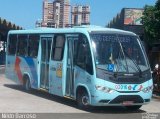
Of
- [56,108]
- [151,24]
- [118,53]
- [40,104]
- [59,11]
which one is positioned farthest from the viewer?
[59,11]

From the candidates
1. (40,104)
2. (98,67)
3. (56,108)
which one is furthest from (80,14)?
(98,67)

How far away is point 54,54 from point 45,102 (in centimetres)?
174

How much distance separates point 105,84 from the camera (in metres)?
12.7

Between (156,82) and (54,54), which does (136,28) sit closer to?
(156,82)

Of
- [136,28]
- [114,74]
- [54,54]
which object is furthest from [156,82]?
[136,28]

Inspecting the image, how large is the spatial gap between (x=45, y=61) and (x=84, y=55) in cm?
339

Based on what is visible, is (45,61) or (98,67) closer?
(98,67)

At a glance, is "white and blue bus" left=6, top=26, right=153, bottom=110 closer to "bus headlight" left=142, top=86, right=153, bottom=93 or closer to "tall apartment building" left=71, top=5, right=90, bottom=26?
"bus headlight" left=142, top=86, right=153, bottom=93

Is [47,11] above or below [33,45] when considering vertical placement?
below

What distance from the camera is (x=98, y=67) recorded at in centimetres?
1291

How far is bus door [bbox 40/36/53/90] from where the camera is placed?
1636 cm

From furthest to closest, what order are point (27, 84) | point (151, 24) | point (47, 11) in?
point (47, 11), point (151, 24), point (27, 84)

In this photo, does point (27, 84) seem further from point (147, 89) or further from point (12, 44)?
point (147, 89)

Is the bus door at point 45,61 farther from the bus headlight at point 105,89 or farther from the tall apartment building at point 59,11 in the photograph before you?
the tall apartment building at point 59,11
